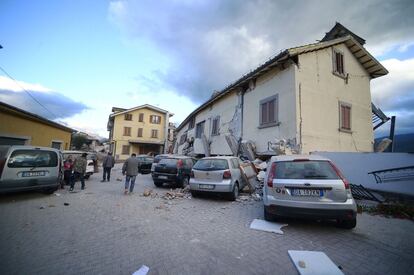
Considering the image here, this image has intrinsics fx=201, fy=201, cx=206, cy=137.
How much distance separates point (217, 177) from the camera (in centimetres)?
689

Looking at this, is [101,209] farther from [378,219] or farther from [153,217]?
[378,219]

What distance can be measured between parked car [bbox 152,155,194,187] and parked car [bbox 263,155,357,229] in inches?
211

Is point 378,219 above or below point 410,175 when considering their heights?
below

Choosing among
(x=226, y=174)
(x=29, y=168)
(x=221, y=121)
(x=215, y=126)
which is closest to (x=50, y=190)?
(x=29, y=168)

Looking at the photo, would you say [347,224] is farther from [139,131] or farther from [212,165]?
[139,131]

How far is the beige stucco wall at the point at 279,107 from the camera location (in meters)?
9.89

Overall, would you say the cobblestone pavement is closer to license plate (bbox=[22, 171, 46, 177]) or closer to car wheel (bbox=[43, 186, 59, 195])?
license plate (bbox=[22, 171, 46, 177])

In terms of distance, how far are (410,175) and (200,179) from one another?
701 centimetres

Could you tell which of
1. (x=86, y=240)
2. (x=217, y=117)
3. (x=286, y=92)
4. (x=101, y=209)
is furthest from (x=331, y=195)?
(x=217, y=117)

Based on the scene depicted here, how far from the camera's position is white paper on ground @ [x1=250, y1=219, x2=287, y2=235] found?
420cm

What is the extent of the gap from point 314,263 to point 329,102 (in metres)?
10.3

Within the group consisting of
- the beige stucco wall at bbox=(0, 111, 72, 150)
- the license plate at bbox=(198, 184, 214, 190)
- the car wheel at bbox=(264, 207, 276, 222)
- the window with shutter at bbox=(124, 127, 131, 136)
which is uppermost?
the window with shutter at bbox=(124, 127, 131, 136)

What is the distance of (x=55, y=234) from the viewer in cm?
379

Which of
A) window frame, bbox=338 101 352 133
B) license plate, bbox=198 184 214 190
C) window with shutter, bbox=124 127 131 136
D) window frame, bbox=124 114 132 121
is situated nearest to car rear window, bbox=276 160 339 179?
license plate, bbox=198 184 214 190
